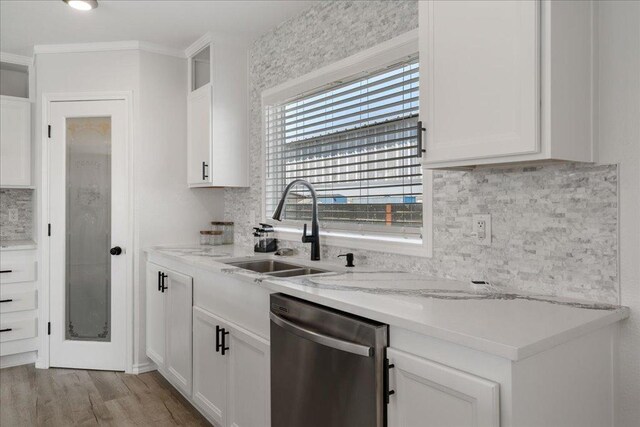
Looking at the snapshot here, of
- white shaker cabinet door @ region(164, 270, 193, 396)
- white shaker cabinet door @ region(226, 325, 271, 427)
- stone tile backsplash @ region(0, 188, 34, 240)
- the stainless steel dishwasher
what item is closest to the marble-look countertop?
the stainless steel dishwasher

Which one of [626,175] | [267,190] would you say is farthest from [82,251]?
[626,175]

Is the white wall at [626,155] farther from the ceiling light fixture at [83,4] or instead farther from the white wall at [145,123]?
the white wall at [145,123]

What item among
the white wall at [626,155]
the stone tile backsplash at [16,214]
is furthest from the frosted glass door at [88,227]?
the white wall at [626,155]

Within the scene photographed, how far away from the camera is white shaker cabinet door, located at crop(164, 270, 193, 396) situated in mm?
2656

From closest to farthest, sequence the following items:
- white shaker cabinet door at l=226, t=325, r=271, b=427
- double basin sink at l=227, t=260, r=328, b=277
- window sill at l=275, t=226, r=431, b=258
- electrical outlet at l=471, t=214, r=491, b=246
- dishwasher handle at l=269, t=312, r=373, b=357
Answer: dishwasher handle at l=269, t=312, r=373, b=357
electrical outlet at l=471, t=214, r=491, b=246
white shaker cabinet door at l=226, t=325, r=271, b=427
window sill at l=275, t=226, r=431, b=258
double basin sink at l=227, t=260, r=328, b=277

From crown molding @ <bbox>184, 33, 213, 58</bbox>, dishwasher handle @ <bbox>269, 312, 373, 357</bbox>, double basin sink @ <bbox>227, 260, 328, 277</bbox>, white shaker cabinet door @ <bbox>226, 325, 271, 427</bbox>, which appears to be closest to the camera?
dishwasher handle @ <bbox>269, 312, 373, 357</bbox>

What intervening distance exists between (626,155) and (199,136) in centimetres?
277

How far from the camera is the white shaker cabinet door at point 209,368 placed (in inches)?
89.7

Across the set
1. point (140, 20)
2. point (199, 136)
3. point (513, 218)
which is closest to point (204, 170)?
point (199, 136)

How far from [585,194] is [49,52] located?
3.70 meters

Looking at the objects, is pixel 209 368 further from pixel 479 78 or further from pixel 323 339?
pixel 479 78

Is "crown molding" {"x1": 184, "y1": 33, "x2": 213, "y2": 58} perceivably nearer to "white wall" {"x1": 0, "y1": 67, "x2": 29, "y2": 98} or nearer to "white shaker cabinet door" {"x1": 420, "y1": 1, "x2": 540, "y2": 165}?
"white wall" {"x1": 0, "y1": 67, "x2": 29, "y2": 98}

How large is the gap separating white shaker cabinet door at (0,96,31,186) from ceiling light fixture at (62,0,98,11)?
4.38ft

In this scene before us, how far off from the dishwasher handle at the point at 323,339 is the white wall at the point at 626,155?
79cm
